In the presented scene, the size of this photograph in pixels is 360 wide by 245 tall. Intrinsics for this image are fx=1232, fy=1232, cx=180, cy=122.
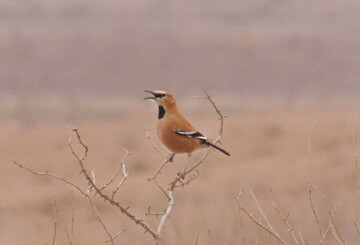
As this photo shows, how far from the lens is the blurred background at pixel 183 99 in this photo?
1972cm

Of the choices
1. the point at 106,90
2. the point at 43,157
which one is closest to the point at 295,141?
the point at 43,157

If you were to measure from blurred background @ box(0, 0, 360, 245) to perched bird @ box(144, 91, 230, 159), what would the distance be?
11.9 ft

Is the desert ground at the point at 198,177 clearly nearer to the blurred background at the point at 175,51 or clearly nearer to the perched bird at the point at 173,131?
the perched bird at the point at 173,131

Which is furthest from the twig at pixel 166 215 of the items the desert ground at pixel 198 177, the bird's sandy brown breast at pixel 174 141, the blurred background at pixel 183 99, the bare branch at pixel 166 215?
the desert ground at pixel 198 177

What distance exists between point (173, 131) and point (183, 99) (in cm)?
2767

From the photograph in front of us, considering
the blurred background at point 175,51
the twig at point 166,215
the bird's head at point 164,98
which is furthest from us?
→ the blurred background at point 175,51

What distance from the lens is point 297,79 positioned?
128ft

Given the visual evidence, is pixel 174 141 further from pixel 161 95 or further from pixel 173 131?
pixel 161 95

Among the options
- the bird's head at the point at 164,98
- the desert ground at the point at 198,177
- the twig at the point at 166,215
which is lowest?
the twig at the point at 166,215

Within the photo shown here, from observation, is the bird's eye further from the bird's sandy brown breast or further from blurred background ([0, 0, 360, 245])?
blurred background ([0, 0, 360, 245])

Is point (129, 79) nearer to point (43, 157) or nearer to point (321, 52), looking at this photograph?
point (321, 52)

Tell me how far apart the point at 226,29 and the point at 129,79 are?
6.21 metres

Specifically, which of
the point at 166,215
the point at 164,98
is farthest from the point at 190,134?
the point at 166,215

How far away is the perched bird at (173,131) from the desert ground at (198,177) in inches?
155
